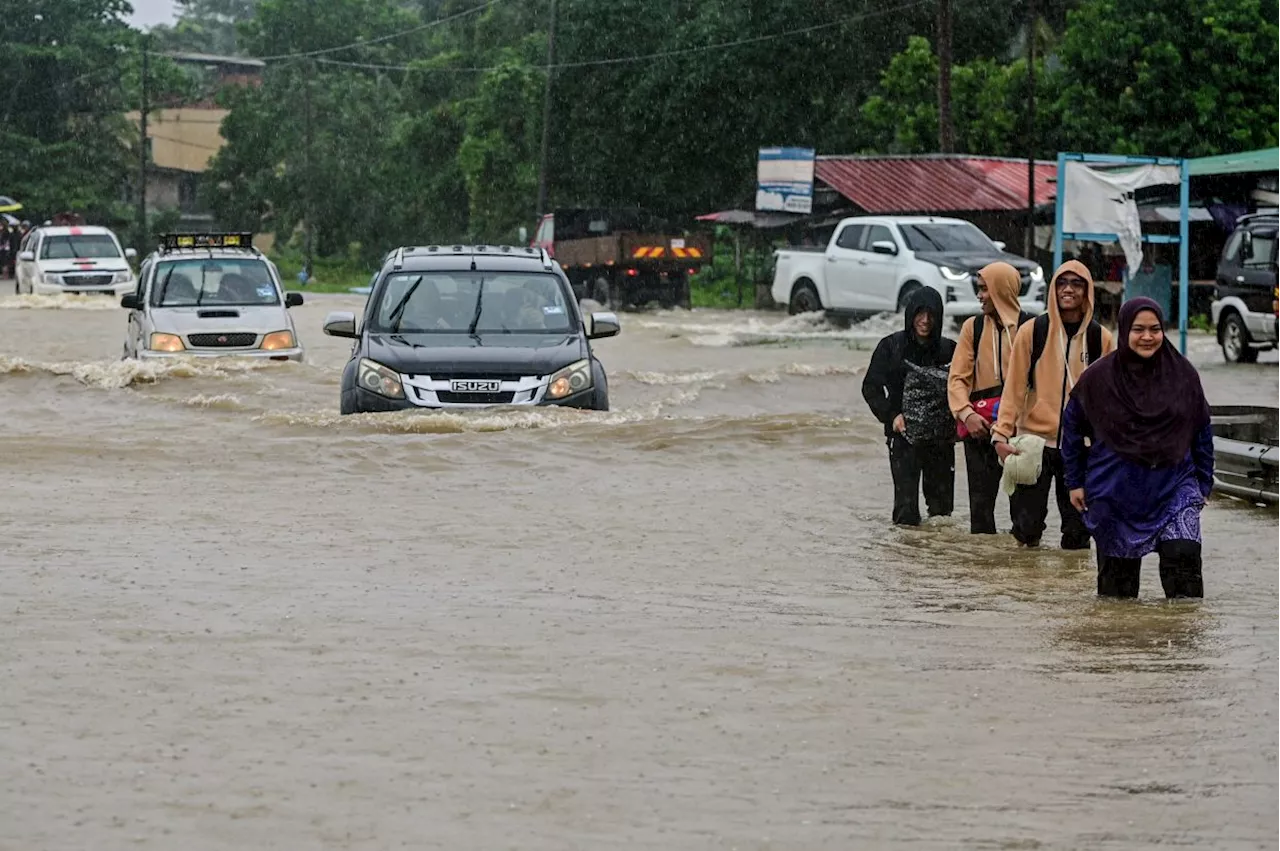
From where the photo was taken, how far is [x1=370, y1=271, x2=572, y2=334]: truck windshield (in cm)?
1567

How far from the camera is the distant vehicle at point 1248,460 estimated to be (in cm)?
1294

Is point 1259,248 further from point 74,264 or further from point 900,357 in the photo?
point 74,264

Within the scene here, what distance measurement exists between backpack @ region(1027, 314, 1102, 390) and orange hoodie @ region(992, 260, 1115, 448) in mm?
14

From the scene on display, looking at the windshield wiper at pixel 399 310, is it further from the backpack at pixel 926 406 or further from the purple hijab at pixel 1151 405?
the purple hijab at pixel 1151 405

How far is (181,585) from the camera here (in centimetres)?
983

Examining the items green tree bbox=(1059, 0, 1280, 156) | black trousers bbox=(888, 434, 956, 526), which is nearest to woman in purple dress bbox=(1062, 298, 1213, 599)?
black trousers bbox=(888, 434, 956, 526)

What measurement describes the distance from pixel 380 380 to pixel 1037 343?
6.24m

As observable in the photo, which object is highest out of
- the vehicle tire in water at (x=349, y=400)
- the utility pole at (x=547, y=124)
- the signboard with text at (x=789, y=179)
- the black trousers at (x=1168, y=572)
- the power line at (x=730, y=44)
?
the power line at (x=730, y=44)

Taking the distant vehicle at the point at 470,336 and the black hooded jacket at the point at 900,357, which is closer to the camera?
the black hooded jacket at the point at 900,357

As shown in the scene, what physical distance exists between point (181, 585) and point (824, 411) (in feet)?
36.2

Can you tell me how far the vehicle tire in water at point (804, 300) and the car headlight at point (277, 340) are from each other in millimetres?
13668

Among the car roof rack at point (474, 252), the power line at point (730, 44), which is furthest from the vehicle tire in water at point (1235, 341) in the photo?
the power line at point (730, 44)

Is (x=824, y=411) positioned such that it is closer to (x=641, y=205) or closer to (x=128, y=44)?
(x=641, y=205)

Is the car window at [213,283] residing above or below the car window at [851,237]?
below
